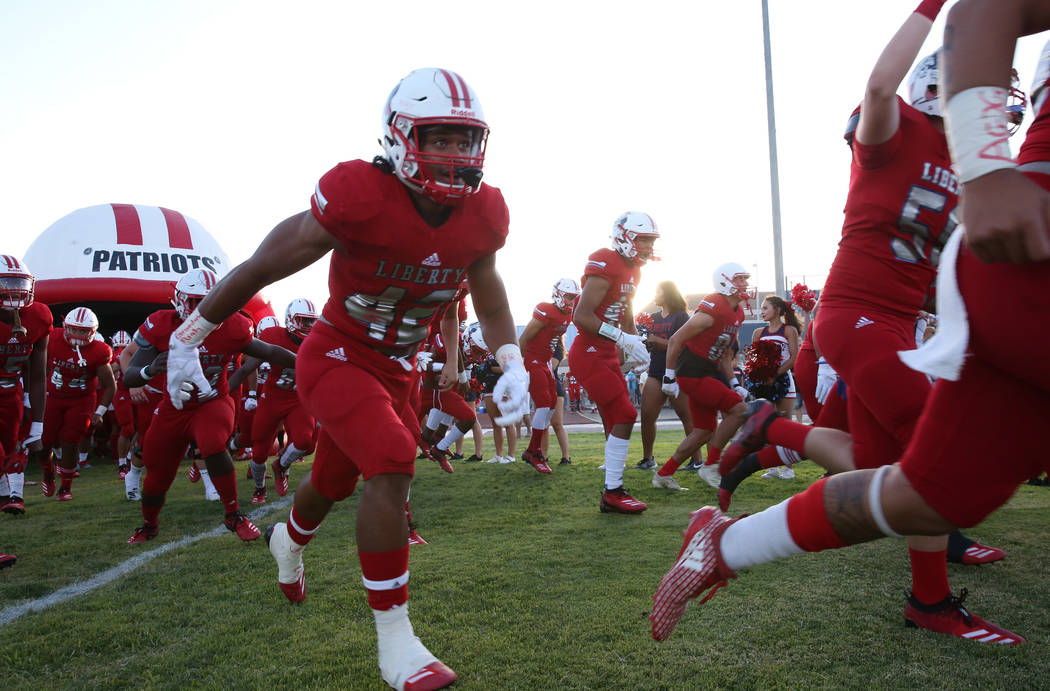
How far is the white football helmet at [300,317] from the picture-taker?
7637mm

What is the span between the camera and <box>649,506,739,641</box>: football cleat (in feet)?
7.20

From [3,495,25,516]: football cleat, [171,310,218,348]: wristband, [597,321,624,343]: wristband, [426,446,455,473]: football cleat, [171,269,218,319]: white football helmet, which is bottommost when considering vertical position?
[426,446,455,473]: football cleat

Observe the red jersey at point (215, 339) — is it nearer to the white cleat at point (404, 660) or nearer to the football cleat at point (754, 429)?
the white cleat at point (404, 660)

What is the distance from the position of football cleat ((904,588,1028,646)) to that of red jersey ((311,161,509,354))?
2323 millimetres

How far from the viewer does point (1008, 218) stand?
4.32ft

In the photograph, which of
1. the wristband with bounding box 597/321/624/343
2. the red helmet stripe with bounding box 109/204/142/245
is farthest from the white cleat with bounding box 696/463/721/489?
the red helmet stripe with bounding box 109/204/142/245

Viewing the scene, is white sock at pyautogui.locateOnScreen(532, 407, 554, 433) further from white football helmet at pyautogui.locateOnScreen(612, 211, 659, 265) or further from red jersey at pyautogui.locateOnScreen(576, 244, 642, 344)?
white football helmet at pyautogui.locateOnScreen(612, 211, 659, 265)

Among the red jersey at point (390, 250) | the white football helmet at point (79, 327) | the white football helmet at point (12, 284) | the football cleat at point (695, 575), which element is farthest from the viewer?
the white football helmet at point (79, 327)

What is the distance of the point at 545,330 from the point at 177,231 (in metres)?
9.75

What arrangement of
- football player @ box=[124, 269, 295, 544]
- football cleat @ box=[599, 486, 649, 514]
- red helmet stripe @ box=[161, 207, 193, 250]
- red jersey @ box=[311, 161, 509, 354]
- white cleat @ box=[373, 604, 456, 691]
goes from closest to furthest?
white cleat @ box=[373, 604, 456, 691] < red jersey @ box=[311, 161, 509, 354] < football player @ box=[124, 269, 295, 544] < football cleat @ box=[599, 486, 649, 514] < red helmet stripe @ box=[161, 207, 193, 250]

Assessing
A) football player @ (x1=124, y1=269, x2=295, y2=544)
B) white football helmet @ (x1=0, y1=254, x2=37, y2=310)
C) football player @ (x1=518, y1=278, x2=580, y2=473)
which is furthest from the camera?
football player @ (x1=518, y1=278, x2=580, y2=473)

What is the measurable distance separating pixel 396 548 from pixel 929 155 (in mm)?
2641

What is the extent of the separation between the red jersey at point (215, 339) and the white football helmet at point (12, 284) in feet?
3.50

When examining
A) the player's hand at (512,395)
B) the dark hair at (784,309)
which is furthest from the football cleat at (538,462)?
the player's hand at (512,395)
